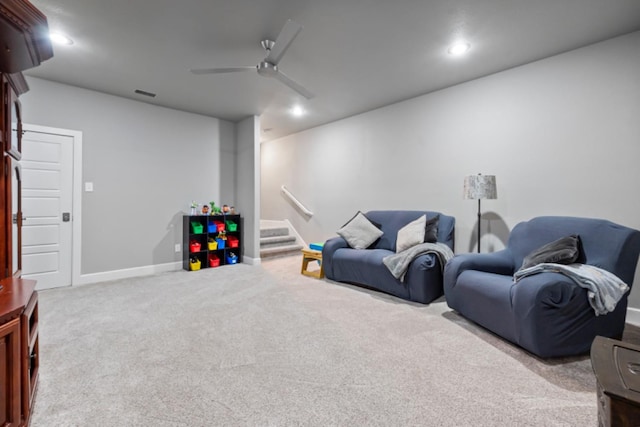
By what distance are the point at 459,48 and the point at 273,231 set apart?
4305mm

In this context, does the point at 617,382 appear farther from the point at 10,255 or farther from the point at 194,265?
the point at 194,265

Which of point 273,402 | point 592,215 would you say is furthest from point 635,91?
point 273,402

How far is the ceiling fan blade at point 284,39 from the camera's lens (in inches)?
81.2

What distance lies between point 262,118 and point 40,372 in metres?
4.29

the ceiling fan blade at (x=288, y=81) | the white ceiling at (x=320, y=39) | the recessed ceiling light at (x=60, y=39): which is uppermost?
the white ceiling at (x=320, y=39)

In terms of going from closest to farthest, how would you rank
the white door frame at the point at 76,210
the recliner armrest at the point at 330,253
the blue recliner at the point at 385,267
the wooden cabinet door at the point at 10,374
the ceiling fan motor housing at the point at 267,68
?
the wooden cabinet door at the point at 10,374, the ceiling fan motor housing at the point at 267,68, the blue recliner at the point at 385,267, the white door frame at the point at 76,210, the recliner armrest at the point at 330,253

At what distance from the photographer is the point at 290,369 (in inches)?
71.7

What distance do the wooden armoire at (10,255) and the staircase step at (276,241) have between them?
12.1ft

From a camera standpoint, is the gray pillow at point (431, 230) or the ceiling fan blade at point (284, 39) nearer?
the ceiling fan blade at point (284, 39)

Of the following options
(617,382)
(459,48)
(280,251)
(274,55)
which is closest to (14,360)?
(617,382)

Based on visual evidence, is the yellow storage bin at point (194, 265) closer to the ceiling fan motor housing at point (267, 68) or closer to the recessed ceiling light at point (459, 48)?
the ceiling fan motor housing at point (267, 68)

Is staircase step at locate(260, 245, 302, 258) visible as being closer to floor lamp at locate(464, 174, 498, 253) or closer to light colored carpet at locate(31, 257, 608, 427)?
light colored carpet at locate(31, 257, 608, 427)

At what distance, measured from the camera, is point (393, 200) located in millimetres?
4430

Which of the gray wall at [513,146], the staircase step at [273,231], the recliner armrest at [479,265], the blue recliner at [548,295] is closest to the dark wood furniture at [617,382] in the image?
the blue recliner at [548,295]
